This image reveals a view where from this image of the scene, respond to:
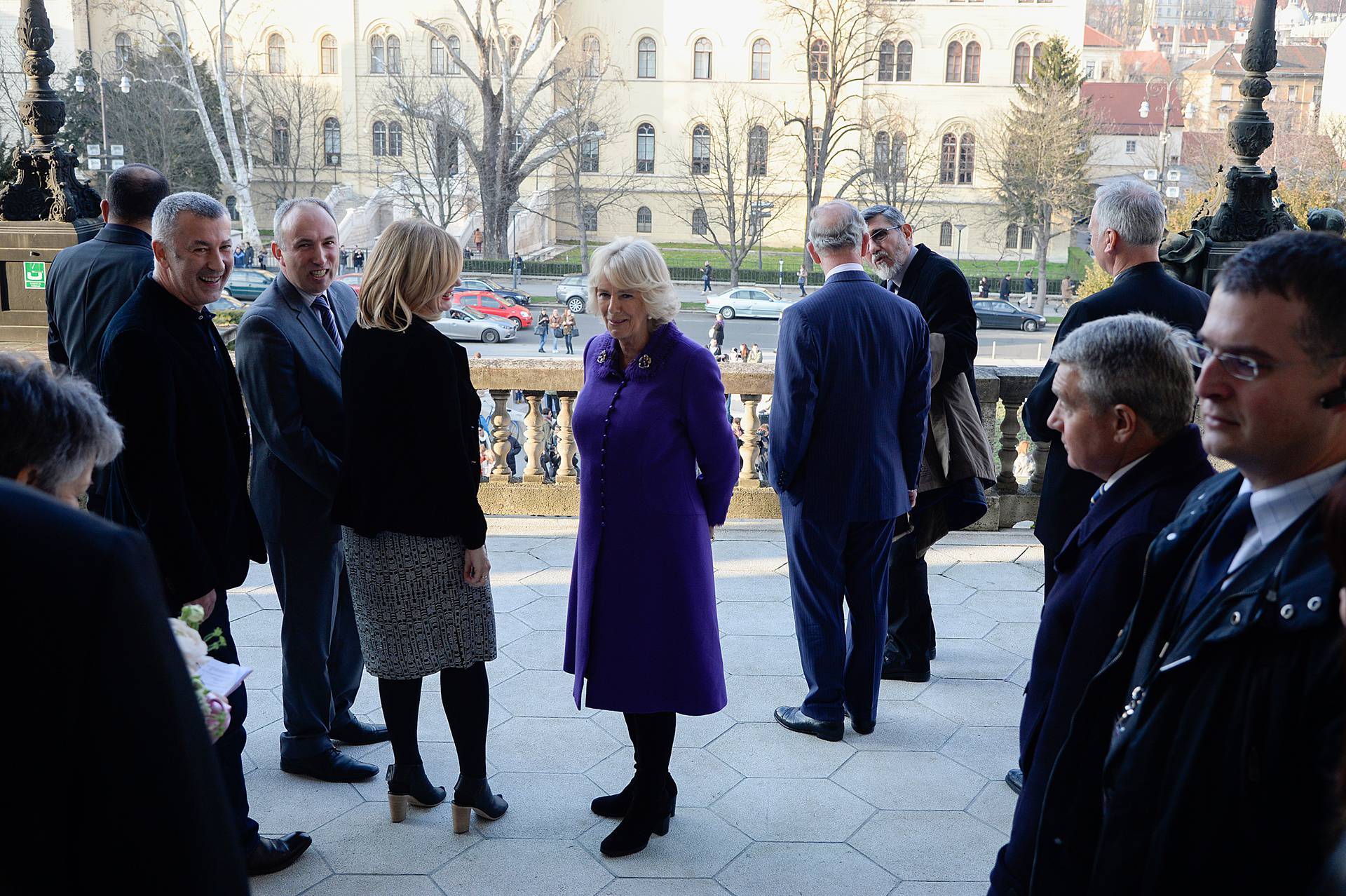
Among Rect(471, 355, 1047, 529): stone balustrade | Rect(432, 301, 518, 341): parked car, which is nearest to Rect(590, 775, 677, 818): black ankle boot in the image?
Rect(471, 355, 1047, 529): stone balustrade

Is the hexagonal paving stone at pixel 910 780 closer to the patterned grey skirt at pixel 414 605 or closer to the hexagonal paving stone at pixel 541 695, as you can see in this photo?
the hexagonal paving stone at pixel 541 695

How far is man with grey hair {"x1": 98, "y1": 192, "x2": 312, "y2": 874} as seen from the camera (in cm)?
314

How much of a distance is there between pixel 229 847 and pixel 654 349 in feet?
8.36

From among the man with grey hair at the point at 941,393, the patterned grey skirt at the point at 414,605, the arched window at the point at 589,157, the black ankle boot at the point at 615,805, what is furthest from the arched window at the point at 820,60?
the patterned grey skirt at the point at 414,605

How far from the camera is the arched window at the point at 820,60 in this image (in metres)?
50.7

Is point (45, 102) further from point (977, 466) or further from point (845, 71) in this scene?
point (845, 71)

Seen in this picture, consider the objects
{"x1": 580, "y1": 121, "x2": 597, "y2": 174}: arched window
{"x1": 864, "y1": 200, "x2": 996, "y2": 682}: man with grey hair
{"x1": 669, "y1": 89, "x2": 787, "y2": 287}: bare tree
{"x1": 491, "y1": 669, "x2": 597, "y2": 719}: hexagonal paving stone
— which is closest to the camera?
{"x1": 491, "y1": 669, "x2": 597, "y2": 719}: hexagonal paving stone

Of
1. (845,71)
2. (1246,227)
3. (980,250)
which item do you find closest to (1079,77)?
(980,250)

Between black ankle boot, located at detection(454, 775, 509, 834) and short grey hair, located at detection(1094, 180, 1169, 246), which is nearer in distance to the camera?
black ankle boot, located at detection(454, 775, 509, 834)

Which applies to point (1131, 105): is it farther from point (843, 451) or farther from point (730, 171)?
point (843, 451)

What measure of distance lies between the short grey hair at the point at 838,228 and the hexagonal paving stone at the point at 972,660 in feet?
6.70

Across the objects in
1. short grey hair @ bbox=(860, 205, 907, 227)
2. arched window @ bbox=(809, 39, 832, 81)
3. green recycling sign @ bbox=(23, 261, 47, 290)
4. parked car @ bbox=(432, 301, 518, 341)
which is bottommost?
parked car @ bbox=(432, 301, 518, 341)

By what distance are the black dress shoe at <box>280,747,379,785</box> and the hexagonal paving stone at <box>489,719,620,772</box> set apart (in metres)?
0.48

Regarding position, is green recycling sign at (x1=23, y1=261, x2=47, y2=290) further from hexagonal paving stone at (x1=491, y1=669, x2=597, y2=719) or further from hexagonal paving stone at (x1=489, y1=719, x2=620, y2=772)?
hexagonal paving stone at (x1=489, y1=719, x2=620, y2=772)
